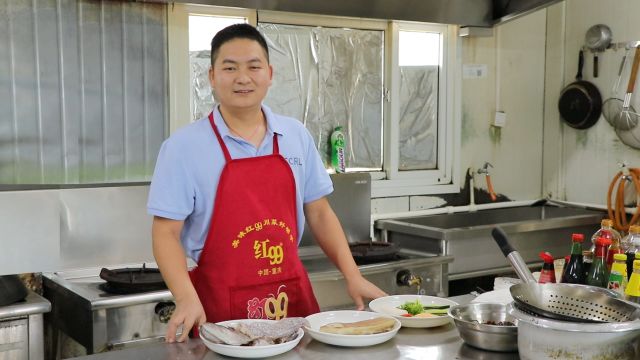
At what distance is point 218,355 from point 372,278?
1.69 meters

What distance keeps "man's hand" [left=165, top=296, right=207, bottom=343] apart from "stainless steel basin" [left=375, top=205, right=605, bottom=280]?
2.00m

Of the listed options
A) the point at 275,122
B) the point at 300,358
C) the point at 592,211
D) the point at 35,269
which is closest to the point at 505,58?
the point at 592,211

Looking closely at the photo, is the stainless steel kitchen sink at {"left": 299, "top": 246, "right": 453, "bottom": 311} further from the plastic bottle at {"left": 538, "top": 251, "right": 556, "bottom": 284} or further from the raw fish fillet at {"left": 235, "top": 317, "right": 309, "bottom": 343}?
the raw fish fillet at {"left": 235, "top": 317, "right": 309, "bottom": 343}

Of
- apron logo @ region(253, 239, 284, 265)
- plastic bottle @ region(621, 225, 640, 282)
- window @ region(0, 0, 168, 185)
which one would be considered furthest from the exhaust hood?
plastic bottle @ region(621, 225, 640, 282)

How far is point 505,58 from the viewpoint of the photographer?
4594 mm

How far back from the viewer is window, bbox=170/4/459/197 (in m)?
3.81

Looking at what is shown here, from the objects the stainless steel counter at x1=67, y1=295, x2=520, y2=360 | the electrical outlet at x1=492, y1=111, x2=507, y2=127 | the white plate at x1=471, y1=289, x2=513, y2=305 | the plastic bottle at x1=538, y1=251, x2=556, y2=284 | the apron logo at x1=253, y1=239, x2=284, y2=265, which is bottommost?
the stainless steel counter at x1=67, y1=295, x2=520, y2=360

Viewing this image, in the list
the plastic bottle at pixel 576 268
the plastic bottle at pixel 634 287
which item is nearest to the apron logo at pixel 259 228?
the plastic bottle at pixel 576 268

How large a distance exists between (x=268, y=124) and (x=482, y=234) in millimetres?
1892

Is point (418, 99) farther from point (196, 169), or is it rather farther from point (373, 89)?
point (196, 169)

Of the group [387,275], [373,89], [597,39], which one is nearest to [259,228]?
[387,275]

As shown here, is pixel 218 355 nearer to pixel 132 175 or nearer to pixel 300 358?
pixel 300 358

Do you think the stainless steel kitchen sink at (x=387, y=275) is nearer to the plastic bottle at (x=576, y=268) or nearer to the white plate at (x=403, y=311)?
the white plate at (x=403, y=311)

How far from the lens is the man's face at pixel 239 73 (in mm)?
2117
